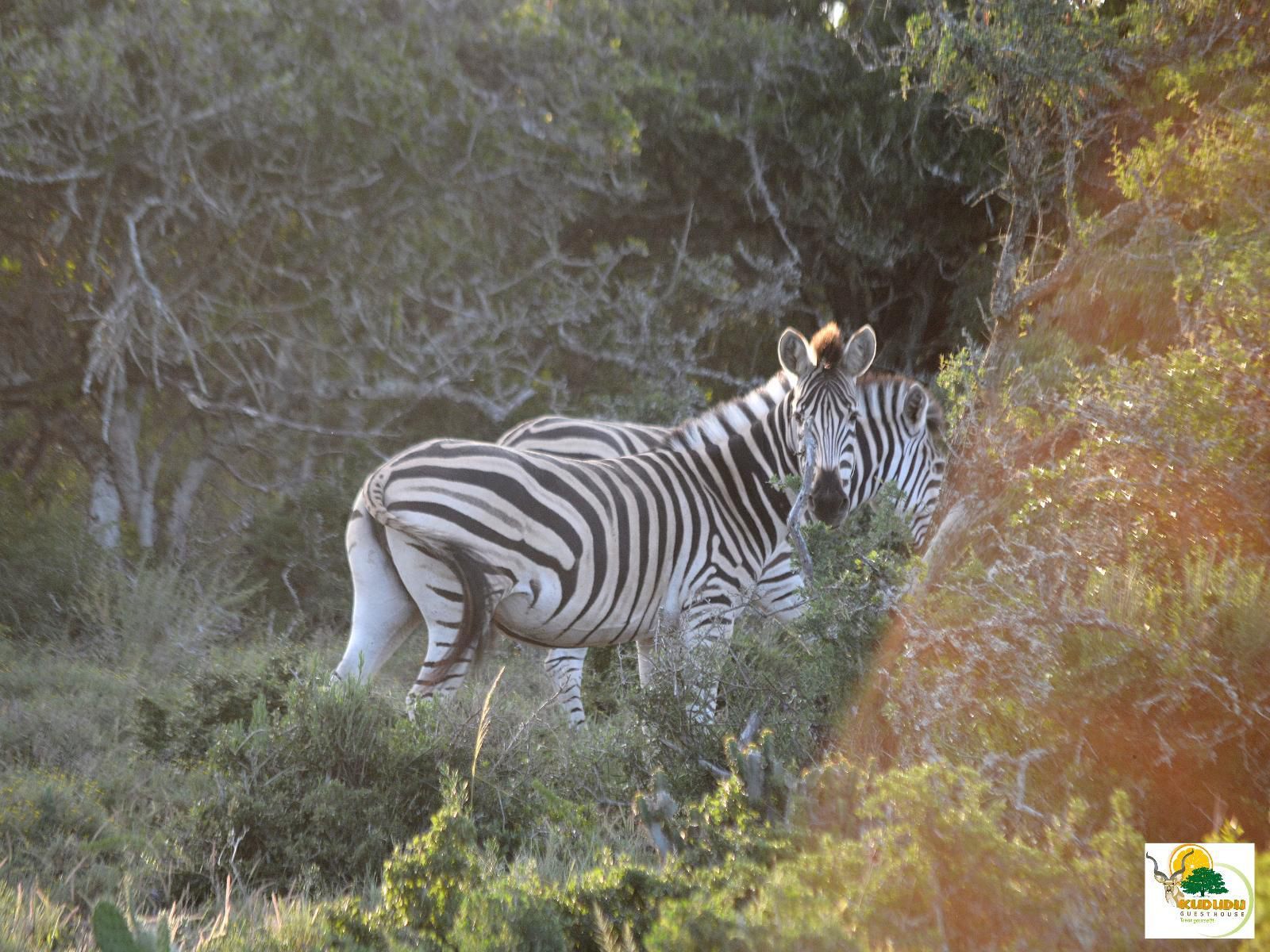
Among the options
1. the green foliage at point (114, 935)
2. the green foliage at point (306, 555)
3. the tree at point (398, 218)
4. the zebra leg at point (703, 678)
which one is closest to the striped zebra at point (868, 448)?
the zebra leg at point (703, 678)

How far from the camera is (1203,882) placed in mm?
2326

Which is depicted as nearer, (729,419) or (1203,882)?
(1203,882)

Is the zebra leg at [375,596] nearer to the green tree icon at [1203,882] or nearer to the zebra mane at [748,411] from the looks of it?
the zebra mane at [748,411]

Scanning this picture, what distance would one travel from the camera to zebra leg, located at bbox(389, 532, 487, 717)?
530cm

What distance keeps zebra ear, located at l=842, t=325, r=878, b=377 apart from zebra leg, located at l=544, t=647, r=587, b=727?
1910mm

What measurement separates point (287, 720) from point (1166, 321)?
4985mm

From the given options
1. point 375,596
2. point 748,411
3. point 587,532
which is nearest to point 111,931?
point 375,596

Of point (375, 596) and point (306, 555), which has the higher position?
point (306, 555)

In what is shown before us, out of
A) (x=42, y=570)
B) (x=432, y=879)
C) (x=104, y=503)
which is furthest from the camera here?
(x=104, y=503)

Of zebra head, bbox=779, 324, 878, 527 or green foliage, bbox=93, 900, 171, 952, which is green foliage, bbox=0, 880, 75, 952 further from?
zebra head, bbox=779, 324, 878, 527

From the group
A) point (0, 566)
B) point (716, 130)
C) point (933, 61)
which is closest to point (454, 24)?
point (716, 130)

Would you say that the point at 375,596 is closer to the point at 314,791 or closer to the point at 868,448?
the point at 314,791

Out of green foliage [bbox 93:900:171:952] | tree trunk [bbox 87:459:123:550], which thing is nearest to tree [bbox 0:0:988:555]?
tree trunk [bbox 87:459:123:550]

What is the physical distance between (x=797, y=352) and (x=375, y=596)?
224 cm
